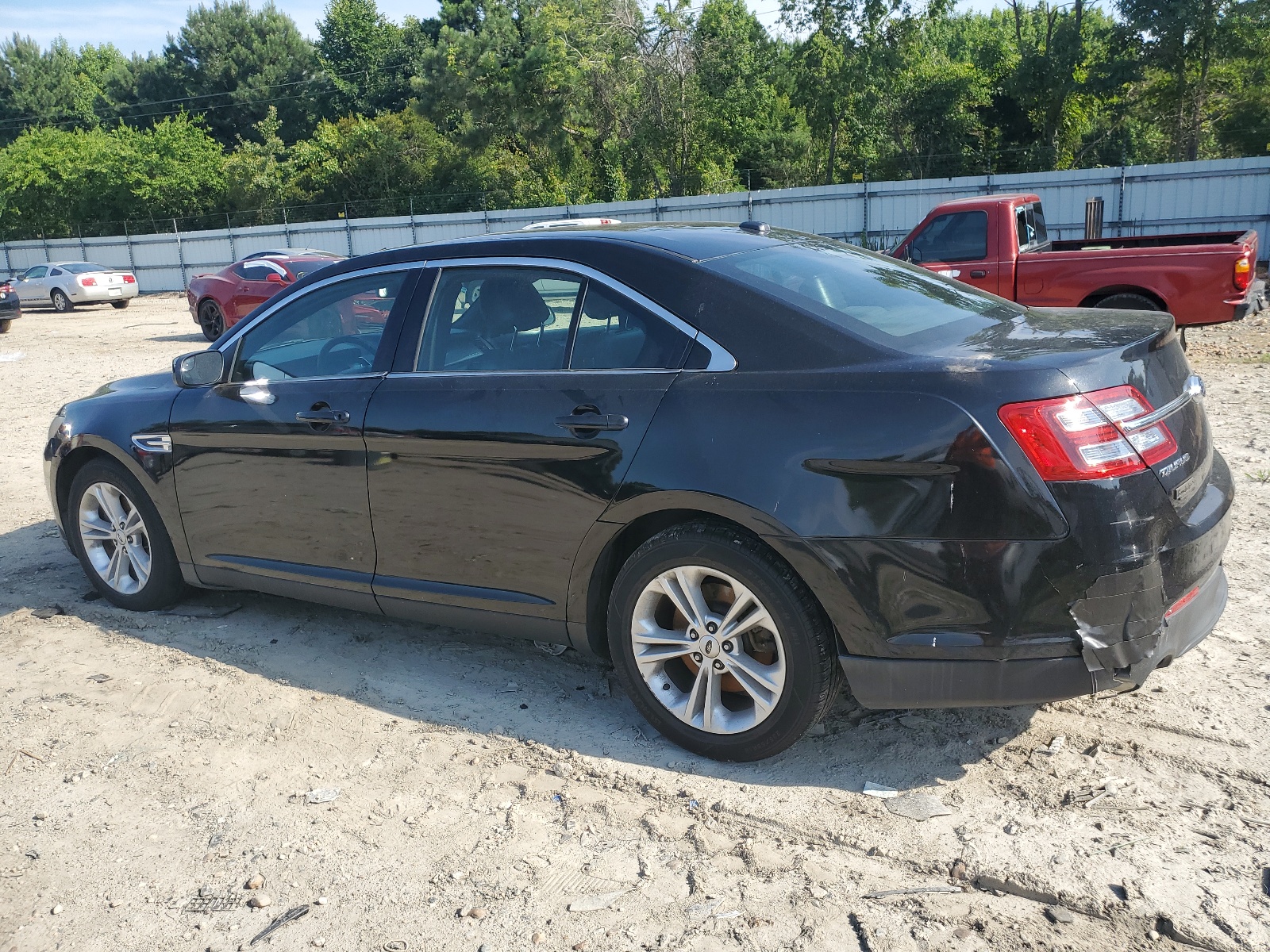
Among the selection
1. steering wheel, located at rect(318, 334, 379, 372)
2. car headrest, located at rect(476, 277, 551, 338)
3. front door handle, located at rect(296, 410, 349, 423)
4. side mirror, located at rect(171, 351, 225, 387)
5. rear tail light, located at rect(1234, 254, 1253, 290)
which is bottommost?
rear tail light, located at rect(1234, 254, 1253, 290)

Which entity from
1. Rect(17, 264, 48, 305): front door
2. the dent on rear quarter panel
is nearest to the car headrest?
the dent on rear quarter panel

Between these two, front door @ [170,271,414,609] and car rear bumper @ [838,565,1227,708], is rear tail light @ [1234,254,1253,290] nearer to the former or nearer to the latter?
car rear bumper @ [838,565,1227,708]

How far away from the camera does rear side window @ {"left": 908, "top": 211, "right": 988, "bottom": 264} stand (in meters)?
11.0

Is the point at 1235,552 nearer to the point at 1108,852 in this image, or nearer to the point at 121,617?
the point at 1108,852

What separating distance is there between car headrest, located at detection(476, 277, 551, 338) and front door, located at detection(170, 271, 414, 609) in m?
0.41

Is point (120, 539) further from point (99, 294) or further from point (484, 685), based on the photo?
point (99, 294)

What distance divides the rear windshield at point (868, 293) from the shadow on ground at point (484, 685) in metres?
1.36

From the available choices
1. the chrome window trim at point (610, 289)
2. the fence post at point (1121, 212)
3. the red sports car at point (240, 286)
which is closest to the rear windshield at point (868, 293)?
the chrome window trim at point (610, 289)

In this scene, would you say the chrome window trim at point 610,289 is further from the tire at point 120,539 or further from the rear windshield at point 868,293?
the tire at point 120,539

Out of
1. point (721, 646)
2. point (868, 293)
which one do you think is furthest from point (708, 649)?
point (868, 293)

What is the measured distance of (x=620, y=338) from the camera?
142 inches

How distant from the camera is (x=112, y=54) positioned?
75812 millimetres

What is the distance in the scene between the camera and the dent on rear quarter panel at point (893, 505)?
114 inches

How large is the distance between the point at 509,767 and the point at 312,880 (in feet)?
2.55
